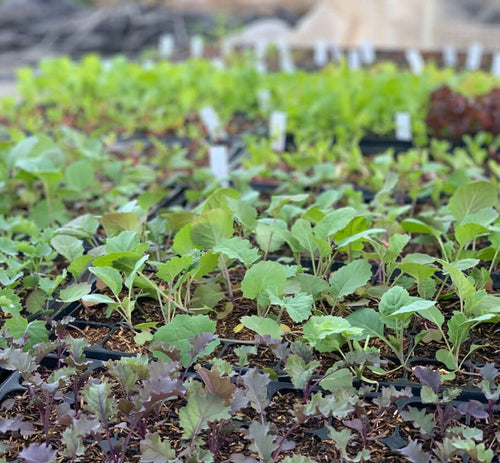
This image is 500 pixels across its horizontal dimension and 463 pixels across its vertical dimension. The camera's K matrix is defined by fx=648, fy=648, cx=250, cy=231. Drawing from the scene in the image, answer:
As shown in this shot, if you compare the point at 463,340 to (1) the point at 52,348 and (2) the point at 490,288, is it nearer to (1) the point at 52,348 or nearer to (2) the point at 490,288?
(2) the point at 490,288

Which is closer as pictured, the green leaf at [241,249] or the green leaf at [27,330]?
the green leaf at [27,330]

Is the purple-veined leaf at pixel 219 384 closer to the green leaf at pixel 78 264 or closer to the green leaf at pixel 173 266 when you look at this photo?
the green leaf at pixel 173 266

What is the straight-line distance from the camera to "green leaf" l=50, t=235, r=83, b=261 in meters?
1.49

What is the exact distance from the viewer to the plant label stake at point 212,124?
3023 mm

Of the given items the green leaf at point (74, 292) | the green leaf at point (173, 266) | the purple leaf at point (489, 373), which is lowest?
the purple leaf at point (489, 373)

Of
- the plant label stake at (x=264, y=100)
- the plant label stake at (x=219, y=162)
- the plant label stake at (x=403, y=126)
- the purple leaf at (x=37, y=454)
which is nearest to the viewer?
the purple leaf at (x=37, y=454)

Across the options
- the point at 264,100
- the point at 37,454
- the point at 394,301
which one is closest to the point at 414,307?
the point at 394,301

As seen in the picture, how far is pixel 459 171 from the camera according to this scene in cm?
196

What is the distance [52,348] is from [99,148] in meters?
1.36

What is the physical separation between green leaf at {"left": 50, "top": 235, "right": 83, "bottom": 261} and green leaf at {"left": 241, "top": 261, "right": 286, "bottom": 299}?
1.46 ft

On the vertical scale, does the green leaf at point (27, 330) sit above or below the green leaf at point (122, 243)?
below

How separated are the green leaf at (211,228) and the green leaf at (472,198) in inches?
22.8

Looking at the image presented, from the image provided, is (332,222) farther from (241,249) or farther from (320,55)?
(320,55)

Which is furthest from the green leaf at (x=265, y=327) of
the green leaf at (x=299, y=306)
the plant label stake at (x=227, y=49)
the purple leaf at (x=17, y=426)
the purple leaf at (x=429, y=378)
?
the plant label stake at (x=227, y=49)
